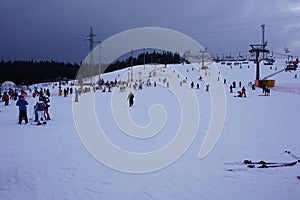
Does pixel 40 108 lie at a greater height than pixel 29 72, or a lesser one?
lesser

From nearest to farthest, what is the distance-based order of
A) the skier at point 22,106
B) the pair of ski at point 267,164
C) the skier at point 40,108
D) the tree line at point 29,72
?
the pair of ski at point 267,164 → the skier at point 40,108 → the skier at point 22,106 → the tree line at point 29,72

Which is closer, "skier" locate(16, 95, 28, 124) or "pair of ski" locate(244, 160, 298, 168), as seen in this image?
"pair of ski" locate(244, 160, 298, 168)

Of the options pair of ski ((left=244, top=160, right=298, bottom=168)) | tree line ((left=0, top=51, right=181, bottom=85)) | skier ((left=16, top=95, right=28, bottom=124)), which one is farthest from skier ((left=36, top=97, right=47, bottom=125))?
tree line ((left=0, top=51, right=181, bottom=85))

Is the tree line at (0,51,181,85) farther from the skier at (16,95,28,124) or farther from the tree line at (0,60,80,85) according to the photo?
the skier at (16,95,28,124)

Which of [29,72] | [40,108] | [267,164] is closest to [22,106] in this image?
[40,108]

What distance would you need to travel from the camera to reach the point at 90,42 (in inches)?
1377

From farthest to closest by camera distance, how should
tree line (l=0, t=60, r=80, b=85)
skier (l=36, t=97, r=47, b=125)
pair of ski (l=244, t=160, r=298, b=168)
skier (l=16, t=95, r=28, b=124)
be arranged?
tree line (l=0, t=60, r=80, b=85)
skier (l=16, t=95, r=28, b=124)
skier (l=36, t=97, r=47, b=125)
pair of ski (l=244, t=160, r=298, b=168)

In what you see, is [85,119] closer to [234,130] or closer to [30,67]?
[234,130]

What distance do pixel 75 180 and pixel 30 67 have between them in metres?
107

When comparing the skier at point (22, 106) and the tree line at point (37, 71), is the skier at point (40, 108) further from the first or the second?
the tree line at point (37, 71)

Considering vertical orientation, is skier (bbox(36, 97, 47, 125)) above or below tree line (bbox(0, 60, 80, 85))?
below

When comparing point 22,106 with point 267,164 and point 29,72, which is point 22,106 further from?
point 29,72

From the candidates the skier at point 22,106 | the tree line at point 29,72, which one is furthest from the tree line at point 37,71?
the skier at point 22,106

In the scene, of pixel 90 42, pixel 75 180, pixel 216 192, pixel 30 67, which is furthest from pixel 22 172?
Answer: pixel 30 67
